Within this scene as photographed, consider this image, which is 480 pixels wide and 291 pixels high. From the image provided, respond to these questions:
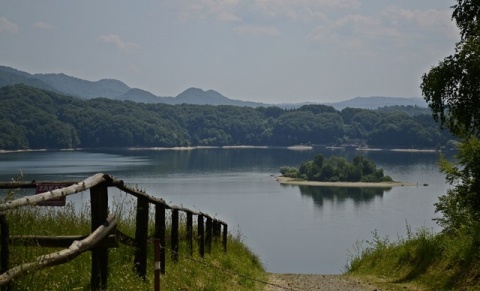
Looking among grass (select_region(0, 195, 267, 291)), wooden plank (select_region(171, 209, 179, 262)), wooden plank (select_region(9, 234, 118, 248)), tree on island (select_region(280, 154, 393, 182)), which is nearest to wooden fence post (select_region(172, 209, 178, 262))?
wooden plank (select_region(171, 209, 179, 262))

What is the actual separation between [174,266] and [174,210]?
103 centimetres

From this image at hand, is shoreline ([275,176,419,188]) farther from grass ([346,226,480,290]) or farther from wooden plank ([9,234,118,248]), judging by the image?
wooden plank ([9,234,118,248])

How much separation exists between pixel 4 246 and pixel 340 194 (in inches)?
5370

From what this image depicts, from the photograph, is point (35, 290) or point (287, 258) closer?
point (35, 290)

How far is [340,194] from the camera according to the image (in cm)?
13825

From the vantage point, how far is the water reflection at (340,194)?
405 feet

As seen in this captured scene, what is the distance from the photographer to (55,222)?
8.02 metres

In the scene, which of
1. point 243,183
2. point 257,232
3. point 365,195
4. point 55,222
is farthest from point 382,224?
point 55,222

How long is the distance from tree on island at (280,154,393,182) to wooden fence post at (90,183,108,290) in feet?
535

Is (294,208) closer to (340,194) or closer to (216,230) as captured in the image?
(340,194)

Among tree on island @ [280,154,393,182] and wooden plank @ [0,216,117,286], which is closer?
wooden plank @ [0,216,117,286]

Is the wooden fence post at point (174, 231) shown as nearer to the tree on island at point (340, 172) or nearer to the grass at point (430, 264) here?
the grass at point (430, 264)

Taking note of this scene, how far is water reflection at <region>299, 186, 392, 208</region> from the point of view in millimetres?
123400

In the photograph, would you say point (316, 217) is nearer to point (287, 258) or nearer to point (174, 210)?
point (287, 258)
